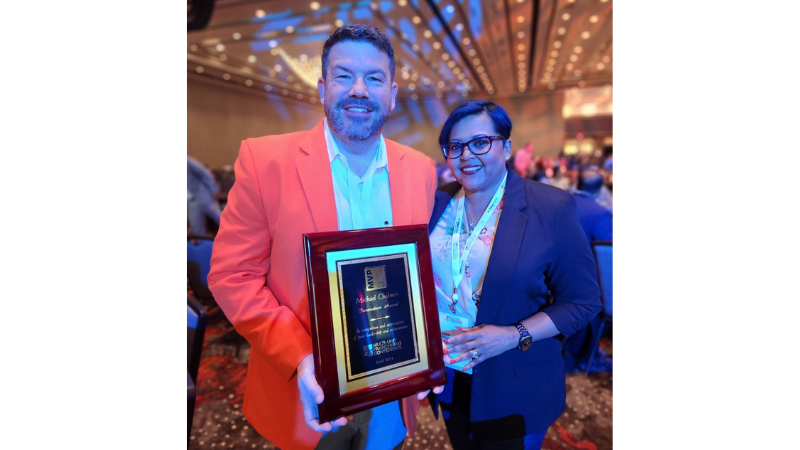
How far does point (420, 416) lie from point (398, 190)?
213cm

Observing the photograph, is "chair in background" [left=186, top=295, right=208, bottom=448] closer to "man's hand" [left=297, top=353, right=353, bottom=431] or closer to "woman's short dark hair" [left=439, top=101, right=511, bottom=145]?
"man's hand" [left=297, top=353, right=353, bottom=431]

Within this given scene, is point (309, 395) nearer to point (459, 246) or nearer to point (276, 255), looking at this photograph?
point (276, 255)

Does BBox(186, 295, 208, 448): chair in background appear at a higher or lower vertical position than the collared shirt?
lower

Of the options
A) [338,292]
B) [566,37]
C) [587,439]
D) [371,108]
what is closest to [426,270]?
[338,292]

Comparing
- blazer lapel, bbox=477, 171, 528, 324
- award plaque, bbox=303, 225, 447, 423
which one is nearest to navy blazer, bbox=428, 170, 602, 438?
blazer lapel, bbox=477, 171, 528, 324

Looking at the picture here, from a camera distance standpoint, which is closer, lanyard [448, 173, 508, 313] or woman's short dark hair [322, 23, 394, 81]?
woman's short dark hair [322, 23, 394, 81]

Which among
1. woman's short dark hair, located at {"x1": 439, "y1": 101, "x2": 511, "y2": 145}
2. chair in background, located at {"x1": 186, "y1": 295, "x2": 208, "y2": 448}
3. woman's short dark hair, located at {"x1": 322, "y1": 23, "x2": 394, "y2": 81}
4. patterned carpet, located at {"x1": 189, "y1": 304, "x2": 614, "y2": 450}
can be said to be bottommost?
patterned carpet, located at {"x1": 189, "y1": 304, "x2": 614, "y2": 450}

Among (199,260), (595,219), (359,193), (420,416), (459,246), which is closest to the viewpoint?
(359,193)

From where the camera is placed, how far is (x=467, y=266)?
3.63 ft

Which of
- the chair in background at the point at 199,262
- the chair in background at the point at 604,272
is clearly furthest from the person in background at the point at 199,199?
the chair in background at the point at 604,272

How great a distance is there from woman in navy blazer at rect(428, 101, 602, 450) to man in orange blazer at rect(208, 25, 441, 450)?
8.8 inches

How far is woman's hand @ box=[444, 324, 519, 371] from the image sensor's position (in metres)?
0.95

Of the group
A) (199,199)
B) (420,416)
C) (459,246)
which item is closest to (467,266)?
(459,246)
